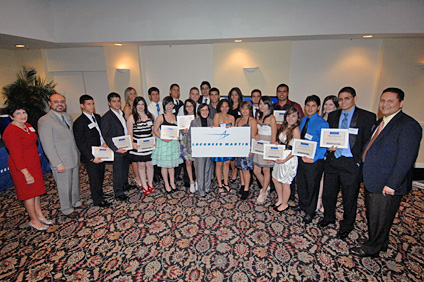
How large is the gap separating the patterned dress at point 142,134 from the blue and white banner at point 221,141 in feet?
2.51

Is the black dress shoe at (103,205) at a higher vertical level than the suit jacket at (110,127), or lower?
lower

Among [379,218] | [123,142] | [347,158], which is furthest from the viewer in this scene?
[123,142]

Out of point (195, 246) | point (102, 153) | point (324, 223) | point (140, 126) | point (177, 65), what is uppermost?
point (177, 65)

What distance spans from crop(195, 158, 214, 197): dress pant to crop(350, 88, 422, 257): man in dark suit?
227 cm

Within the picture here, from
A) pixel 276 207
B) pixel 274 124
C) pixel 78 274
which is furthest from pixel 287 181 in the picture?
pixel 78 274

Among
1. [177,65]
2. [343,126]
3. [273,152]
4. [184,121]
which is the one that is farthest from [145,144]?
[177,65]

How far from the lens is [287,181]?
3.12 meters

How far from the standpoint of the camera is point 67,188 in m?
3.14

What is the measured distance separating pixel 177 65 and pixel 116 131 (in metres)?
3.39

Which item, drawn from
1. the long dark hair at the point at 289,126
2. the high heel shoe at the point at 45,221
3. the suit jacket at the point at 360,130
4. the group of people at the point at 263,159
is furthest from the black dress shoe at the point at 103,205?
the suit jacket at the point at 360,130

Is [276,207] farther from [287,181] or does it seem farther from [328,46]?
[328,46]

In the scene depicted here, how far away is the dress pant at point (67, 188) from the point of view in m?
3.04

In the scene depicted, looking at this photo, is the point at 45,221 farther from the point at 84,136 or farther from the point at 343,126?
the point at 343,126

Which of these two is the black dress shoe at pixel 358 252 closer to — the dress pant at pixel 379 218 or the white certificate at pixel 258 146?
the dress pant at pixel 379 218
